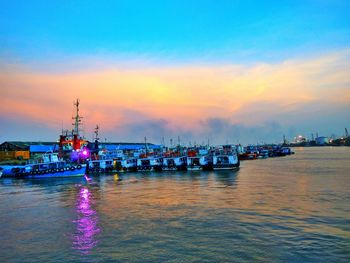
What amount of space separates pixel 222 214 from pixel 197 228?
15.6ft

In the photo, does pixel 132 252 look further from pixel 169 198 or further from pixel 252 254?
pixel 169 198

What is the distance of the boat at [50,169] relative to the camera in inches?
2557

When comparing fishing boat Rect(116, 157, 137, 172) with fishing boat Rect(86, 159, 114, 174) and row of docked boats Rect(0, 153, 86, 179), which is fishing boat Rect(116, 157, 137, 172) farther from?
row of docked boats Rect(0, 153, 86, 179)

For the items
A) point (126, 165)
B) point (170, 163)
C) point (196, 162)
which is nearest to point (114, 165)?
point (126, 165)

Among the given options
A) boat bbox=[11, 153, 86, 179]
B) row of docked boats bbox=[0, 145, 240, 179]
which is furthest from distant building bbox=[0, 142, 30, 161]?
boat bbox=[11, 153, 86, 179]

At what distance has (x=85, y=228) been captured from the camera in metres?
22.2

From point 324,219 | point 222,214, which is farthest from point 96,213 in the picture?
point 324,219

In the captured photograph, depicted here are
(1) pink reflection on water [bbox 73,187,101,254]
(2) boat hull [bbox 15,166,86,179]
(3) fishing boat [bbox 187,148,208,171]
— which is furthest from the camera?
(3) fishing boat [bbox 187,148,208,171]

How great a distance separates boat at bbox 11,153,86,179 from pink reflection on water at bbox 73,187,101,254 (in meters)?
34.6

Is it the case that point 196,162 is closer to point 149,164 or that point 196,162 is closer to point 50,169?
point 149,164

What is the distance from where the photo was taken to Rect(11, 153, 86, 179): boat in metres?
64.9

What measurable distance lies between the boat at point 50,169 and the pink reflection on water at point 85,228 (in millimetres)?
34557

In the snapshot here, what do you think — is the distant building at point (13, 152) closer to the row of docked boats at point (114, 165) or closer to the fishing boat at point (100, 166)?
the row of docked boats at point (114, 165)

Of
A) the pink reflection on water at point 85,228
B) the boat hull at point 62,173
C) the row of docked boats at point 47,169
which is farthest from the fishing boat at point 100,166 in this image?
the pink reflection on water at point 85,228
